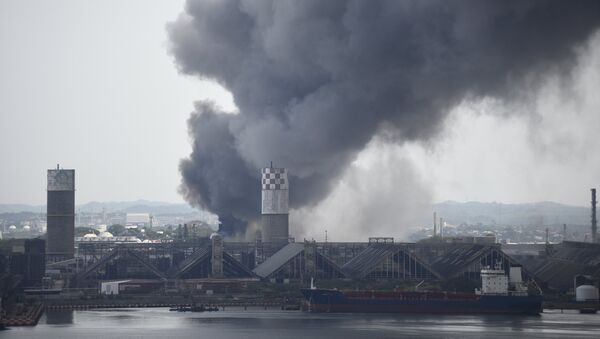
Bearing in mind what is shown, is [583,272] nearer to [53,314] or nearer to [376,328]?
[376,328]

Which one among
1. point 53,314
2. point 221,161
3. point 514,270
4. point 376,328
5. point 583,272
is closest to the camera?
point 376,328

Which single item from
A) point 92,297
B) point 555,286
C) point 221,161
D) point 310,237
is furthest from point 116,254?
point 555,286

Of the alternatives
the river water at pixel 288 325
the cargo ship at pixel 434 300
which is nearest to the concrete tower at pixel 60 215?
the river water at pixel 288 325

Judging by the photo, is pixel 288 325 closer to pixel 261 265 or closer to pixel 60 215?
pixel 261 265

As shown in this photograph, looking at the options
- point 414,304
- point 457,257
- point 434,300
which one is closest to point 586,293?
point 434,300

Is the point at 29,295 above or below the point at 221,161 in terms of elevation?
below

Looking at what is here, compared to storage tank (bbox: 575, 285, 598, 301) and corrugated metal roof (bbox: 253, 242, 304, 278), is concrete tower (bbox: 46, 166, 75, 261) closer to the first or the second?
corrugated metal roof (bbox: 253, 242, 304, 278)
